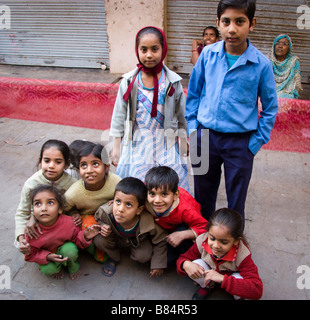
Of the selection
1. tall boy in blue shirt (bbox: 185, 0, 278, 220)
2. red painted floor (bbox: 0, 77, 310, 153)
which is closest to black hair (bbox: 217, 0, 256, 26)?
tall boy in blue shirt (bbox: 185, 0, 278, 220)

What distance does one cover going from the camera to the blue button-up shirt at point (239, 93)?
190 centimetres

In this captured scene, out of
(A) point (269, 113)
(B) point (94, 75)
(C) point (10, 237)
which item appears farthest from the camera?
(B) point (94, 75)

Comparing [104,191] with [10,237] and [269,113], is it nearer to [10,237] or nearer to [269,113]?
[10,237]

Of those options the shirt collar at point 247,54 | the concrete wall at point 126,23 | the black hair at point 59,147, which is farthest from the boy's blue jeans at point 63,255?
the concrete wall at point 126,23

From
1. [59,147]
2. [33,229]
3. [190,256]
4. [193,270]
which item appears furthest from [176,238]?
[59,147]

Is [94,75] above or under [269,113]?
above

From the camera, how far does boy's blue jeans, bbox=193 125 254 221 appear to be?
2.06 m

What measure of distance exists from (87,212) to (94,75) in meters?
3.77

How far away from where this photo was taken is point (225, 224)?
186 centimetres

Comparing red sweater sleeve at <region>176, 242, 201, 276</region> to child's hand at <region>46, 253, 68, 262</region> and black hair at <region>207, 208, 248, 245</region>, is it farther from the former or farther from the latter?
child's hand at <region>46, 253, 68, 262</region>

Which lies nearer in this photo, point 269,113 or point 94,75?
point 269,113

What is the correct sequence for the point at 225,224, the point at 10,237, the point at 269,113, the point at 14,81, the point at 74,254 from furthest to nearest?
the point at 14,81 < the point at 10,237 < the point at 74,254 < the point at 269,113 < the point at 225,224
